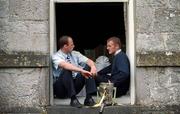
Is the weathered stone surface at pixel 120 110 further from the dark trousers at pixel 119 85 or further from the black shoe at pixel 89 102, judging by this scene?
the dark trousers at pixel 119 85

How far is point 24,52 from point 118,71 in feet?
4.86

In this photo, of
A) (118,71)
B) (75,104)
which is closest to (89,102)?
(75,104)

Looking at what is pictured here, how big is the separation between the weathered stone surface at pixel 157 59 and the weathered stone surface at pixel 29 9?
Result: 1.59m

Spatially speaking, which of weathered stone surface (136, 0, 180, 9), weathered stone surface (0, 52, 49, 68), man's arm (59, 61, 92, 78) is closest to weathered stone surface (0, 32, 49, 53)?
weathered stone surface (0, 52, 49, 68)

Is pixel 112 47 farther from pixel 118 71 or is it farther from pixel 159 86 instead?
pixel 159 86

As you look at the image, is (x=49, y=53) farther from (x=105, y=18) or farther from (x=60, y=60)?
(x=105, y=18)

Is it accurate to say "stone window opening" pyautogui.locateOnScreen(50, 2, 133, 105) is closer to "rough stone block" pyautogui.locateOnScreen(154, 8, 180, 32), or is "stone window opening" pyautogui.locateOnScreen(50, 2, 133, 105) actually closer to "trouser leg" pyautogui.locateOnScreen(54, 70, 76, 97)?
"rough stone block" pyautogui.locateOnScreen(154, 8, 180, 32)

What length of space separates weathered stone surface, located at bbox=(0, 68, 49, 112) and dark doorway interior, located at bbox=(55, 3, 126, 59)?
156 cm

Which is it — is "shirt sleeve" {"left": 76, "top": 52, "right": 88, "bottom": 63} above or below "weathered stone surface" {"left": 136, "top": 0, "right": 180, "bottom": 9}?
below

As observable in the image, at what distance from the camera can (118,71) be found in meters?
9.34

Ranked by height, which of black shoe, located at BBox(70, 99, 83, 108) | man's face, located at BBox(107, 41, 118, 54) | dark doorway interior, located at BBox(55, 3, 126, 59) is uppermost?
dark doorway interior, located at BBox(55, 3, 126, 59)

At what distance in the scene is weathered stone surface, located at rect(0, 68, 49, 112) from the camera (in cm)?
919

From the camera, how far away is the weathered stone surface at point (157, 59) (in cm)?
925

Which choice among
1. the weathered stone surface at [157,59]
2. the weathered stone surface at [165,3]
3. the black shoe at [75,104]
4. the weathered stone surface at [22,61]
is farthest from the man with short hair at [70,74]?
the weathered stone surface at [165,3]
